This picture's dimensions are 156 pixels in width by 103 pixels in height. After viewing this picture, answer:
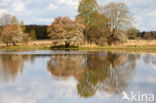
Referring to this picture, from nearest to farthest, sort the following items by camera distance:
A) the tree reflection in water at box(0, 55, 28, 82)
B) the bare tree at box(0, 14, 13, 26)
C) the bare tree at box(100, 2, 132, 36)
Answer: the tree reflection in water at box(0, 55, 28, 82)
the bare tree at box(100, 2, 132, 36)
the bare tree at box(0, 14, 13, 26)

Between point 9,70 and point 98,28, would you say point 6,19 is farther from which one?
point 9,70

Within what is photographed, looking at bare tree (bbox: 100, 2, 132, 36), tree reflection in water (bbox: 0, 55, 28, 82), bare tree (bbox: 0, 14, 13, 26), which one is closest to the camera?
tree reflection in water (bbox: 0, 55, 28, 82)

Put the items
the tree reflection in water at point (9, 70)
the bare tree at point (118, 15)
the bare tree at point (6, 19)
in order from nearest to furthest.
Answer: the tree reflection in water at point (9, 70), the bare tree at point (118, 15), the bare tree at point (6, 19)

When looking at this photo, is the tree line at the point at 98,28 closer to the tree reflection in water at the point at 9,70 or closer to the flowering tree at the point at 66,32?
the flowering tree at the point at 66,32

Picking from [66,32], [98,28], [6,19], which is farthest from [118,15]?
[6,19]

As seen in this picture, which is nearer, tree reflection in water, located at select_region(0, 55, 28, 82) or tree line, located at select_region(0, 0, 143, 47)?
tree reflection in water, located at select_region(0, 55, 28, 82)

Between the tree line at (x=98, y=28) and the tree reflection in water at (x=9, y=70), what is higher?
the tree line at (x=98, y=28)

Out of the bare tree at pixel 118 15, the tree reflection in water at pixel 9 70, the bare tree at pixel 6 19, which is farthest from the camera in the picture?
the bare tree at pixel 6 19

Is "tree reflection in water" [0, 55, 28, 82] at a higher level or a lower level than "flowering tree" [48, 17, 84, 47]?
lower

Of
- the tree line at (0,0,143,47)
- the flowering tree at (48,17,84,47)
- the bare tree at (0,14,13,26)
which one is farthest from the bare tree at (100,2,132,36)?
the bare tree at (0,14,13,26)

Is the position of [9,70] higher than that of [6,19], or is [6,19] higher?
[6,19]

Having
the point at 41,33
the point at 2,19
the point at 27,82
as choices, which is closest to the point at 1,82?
the point at 27,82

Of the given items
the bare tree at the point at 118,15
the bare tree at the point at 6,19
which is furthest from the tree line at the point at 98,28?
the bare tree at the point at 6,19

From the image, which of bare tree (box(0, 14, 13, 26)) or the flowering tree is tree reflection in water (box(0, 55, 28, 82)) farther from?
bare tree (box(0, 14, 13, 26))
